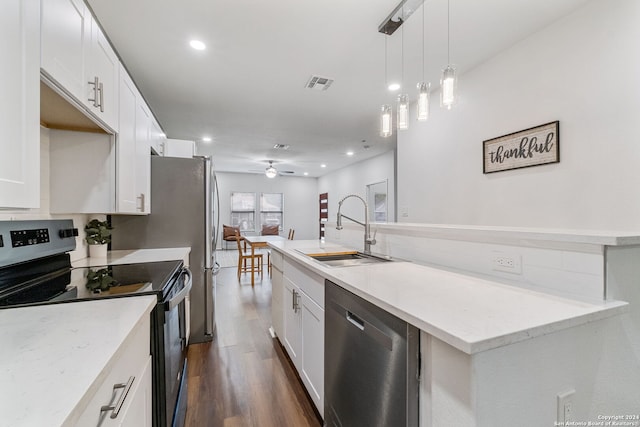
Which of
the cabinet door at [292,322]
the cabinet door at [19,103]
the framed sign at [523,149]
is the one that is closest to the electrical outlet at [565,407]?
the cabinet door at [292,322]

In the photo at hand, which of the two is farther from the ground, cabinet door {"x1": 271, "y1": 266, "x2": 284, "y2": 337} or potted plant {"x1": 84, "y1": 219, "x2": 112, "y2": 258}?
potted plant {"x1": 84, "y1": 219, "x2": 112, "y2": 258}

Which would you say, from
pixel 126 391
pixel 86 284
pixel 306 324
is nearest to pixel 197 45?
pixel 86 284

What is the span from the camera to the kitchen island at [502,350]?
72cm

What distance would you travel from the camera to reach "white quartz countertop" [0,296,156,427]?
490mm

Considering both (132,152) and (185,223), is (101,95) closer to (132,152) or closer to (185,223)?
(132,152)

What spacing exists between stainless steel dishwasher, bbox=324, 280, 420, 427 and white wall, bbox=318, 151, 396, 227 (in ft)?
15.5

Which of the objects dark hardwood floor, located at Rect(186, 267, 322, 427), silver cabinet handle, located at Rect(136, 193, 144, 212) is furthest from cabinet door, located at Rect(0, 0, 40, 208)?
dark hardwood floor, located at Rect(186, 267, 322, 427)

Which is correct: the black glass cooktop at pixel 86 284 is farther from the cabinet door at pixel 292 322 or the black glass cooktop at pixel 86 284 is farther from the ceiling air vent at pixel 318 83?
the ceiling air vent at pixel 318 83

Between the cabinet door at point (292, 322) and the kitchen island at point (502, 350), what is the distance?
103cm

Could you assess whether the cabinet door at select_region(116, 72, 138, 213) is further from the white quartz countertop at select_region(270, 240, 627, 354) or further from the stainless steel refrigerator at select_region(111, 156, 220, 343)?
the white quartz countertop at select_region(270, 240, 627, 354)

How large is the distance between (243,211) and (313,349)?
8.19m

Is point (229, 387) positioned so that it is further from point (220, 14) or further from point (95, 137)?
point (220, 14)

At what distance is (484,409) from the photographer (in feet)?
2.34

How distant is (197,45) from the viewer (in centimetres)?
228
